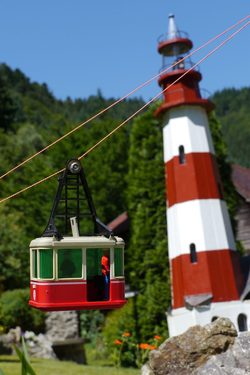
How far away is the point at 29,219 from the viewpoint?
35625 mm

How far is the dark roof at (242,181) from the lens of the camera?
86.4ft

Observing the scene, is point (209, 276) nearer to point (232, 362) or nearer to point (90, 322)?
point (232, 362)

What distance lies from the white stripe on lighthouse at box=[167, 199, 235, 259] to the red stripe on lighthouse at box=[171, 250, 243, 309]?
247 mm

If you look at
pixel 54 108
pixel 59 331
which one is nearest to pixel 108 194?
pixel 59 331

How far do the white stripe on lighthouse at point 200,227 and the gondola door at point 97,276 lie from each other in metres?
11.7

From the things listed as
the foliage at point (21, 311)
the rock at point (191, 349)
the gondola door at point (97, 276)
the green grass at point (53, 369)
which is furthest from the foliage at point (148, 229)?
the gondola door at point (97, 276)

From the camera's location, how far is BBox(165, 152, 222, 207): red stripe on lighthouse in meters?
19.1

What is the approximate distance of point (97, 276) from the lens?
7289mm

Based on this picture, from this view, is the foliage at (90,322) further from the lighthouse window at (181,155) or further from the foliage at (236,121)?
the foliage at (236,121)

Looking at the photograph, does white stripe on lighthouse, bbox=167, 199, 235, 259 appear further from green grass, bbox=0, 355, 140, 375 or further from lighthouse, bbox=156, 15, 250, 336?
green grass, bbox=0, 355, 140, 375

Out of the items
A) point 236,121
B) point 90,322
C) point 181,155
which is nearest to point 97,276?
point 181,155

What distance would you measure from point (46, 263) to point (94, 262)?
0.66m

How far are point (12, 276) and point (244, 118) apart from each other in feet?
300

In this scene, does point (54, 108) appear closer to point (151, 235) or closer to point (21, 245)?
point (21, 245)
